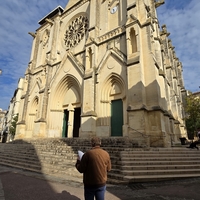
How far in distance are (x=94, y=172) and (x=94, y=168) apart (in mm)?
50

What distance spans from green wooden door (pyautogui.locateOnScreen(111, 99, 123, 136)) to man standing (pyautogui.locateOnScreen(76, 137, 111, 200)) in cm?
900

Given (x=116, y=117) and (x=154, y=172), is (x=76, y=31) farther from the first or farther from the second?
(x=154, y=172)

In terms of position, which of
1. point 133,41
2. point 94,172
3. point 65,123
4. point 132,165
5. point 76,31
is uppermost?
point 76,31

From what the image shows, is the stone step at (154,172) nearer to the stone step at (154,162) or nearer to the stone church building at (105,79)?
the stone step at (154,162)

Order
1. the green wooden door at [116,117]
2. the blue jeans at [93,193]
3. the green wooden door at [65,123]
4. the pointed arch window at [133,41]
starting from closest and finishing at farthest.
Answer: the blue jeans at [93,193]
the green wooden door at [116,117]
the pointed arch window at [133,41]
the green wooden door at [65,123]

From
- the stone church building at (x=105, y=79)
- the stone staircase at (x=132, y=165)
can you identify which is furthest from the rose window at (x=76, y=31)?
the stone staircase at (x=132, y=165)

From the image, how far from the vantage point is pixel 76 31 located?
57.1ft

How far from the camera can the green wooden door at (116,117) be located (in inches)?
431

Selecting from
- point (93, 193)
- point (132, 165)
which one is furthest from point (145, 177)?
point (93, 193)

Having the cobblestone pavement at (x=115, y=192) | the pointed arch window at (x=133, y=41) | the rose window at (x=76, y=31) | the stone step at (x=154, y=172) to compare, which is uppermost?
the rose window at (x=76, y=31)

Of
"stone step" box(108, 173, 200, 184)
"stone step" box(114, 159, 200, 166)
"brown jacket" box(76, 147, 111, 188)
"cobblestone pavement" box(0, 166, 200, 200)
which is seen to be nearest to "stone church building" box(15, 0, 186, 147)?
"stone step" box(114, 159, 200, 166)

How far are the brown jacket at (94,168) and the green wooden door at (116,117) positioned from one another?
29.5 ft

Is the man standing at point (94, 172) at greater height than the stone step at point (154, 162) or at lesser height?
greater

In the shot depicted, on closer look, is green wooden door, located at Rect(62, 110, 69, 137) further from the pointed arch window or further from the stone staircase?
the pointed arch window
